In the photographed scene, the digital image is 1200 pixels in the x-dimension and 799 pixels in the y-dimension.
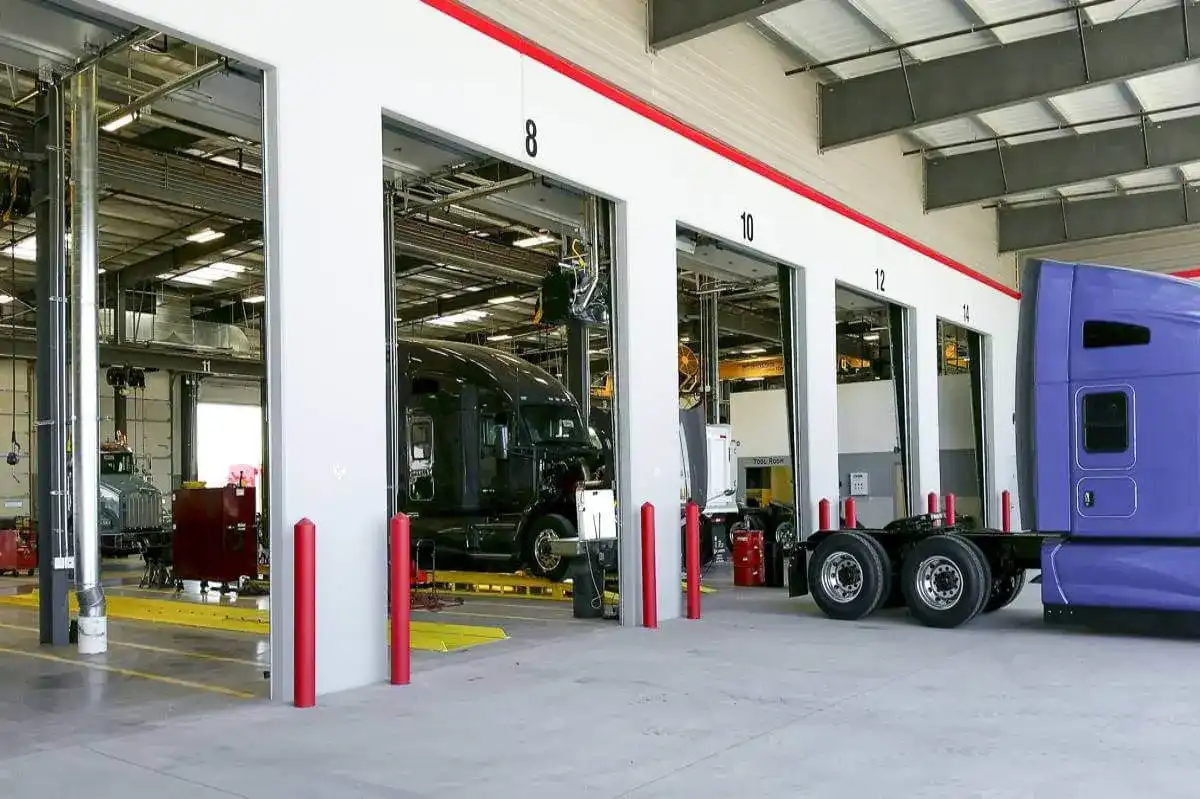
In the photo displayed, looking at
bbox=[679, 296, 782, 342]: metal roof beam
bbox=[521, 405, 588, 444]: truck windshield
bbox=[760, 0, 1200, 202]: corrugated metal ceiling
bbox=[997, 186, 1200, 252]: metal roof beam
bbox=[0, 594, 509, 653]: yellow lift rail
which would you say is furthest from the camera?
bbox=[679, 296, 782, 342]: metal roof beam

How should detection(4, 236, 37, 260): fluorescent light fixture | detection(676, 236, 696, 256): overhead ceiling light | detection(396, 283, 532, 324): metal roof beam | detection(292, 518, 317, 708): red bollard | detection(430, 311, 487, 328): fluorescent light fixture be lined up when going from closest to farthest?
detection(292, 518, 317, 708): red bollard
detection(676, 236, 696, 256): overhead ceiling light
detection(4, 236, 37, 260): fluorescent light fixture
detection(396, 283, 532, 324): metal roof beam
detection(430, 311, 487, 328): fluorescent light fixture

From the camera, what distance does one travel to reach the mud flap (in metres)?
10.9

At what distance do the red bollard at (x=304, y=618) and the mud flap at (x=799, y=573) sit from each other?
5723 mm

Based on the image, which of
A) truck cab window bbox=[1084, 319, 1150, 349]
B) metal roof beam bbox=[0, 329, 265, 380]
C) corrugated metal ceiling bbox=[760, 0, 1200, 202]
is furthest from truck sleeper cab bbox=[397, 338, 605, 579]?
metal roof beam bbox=[0, 329, 265, 380]

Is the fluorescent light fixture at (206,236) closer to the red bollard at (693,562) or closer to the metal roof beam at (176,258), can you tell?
the metal roof beam at (176,258)

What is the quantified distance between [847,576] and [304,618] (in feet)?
18.8

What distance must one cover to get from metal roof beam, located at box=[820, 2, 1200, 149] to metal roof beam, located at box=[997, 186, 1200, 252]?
771cm

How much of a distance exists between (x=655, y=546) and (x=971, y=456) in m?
12.5

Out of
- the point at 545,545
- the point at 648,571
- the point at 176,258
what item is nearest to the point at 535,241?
the point at 176,258

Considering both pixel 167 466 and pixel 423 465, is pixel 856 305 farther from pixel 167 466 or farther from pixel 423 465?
pixel 167 466

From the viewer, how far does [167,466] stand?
105 feet

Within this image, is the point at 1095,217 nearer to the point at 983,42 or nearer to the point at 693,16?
the point at 983,42

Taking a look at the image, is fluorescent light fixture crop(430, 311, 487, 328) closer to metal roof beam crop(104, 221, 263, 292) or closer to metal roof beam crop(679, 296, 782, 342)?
metal roof beam crop(679, 296, 782, 342)

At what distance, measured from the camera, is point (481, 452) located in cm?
1417
